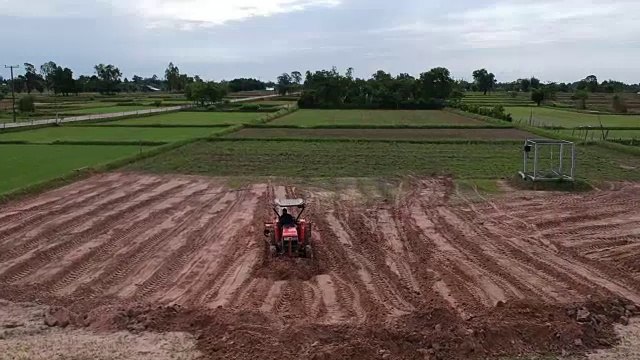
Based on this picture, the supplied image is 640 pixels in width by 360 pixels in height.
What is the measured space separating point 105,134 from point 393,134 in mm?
20260

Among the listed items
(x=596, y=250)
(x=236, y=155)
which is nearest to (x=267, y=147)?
(x=236, y=155)

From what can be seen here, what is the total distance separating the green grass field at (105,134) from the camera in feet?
127

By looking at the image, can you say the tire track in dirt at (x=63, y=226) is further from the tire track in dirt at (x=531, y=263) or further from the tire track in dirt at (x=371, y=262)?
the tire track in dirt at (x=531, y=263)

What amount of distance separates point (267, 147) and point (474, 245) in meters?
21.7

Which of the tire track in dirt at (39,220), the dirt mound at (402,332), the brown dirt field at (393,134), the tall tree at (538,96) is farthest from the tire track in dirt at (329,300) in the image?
the tall tree at (538,96)

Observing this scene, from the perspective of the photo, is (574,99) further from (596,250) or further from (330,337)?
(330,337)

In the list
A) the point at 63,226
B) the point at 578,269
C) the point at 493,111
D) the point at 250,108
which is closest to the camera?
the point at 578,269

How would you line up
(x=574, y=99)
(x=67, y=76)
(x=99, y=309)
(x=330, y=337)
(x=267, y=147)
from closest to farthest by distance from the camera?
(x=330, y=337)
(x=99, y=309)
(x=267, y=147)
(x=574, y=99)
(x=67, y=76)

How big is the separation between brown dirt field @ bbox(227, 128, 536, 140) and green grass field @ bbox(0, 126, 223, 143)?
3.95 meters

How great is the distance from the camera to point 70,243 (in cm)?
1495

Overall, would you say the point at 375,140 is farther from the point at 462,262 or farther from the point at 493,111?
the point at 462,262

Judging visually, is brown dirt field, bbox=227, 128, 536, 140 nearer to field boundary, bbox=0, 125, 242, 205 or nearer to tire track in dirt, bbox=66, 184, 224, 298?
field boundary, bbox=0, 125, 242, 205

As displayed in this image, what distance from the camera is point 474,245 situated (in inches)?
583

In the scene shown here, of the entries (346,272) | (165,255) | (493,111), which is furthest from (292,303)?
(493,111)
